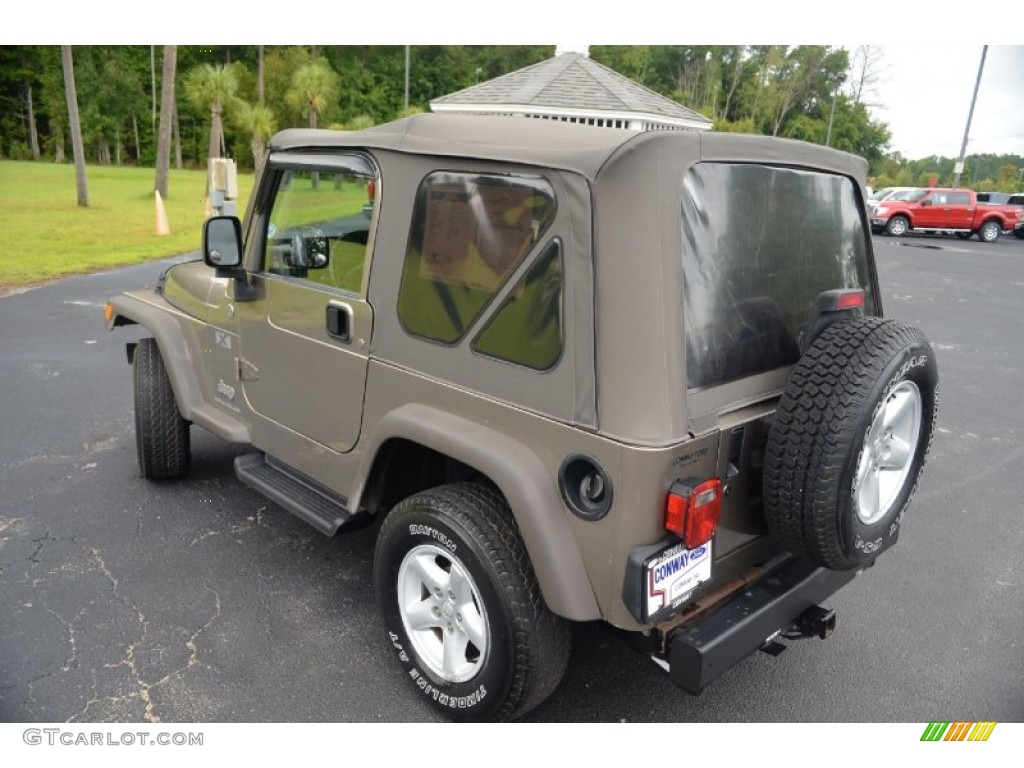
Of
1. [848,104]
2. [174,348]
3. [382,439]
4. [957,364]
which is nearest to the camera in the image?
[382,439]

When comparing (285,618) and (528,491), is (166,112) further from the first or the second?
(528,491)

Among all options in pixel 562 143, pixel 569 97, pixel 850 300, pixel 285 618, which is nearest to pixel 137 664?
pixel 285 618

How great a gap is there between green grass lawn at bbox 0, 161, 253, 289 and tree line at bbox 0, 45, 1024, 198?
892 inches

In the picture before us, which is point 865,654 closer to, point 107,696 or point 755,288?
point 755,288

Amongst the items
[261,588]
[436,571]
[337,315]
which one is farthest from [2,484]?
[436,571]

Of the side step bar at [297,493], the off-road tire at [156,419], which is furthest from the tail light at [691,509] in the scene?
the off-road tire at [156,419]

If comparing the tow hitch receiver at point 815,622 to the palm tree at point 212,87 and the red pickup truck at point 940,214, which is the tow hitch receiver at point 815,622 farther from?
the palm tree at point 212,87

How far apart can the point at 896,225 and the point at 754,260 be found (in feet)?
84.3

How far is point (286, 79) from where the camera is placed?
5956 cm

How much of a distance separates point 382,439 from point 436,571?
0.50 m

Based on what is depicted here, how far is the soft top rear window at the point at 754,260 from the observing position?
7.18 ft

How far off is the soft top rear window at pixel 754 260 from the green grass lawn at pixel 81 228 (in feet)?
16.0

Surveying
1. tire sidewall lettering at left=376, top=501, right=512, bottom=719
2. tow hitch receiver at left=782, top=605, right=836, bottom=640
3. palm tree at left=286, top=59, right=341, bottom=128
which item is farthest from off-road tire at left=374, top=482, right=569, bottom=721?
palm tree at left=286, top=59, right=341, bottom=128

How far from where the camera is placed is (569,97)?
63.0 ft
